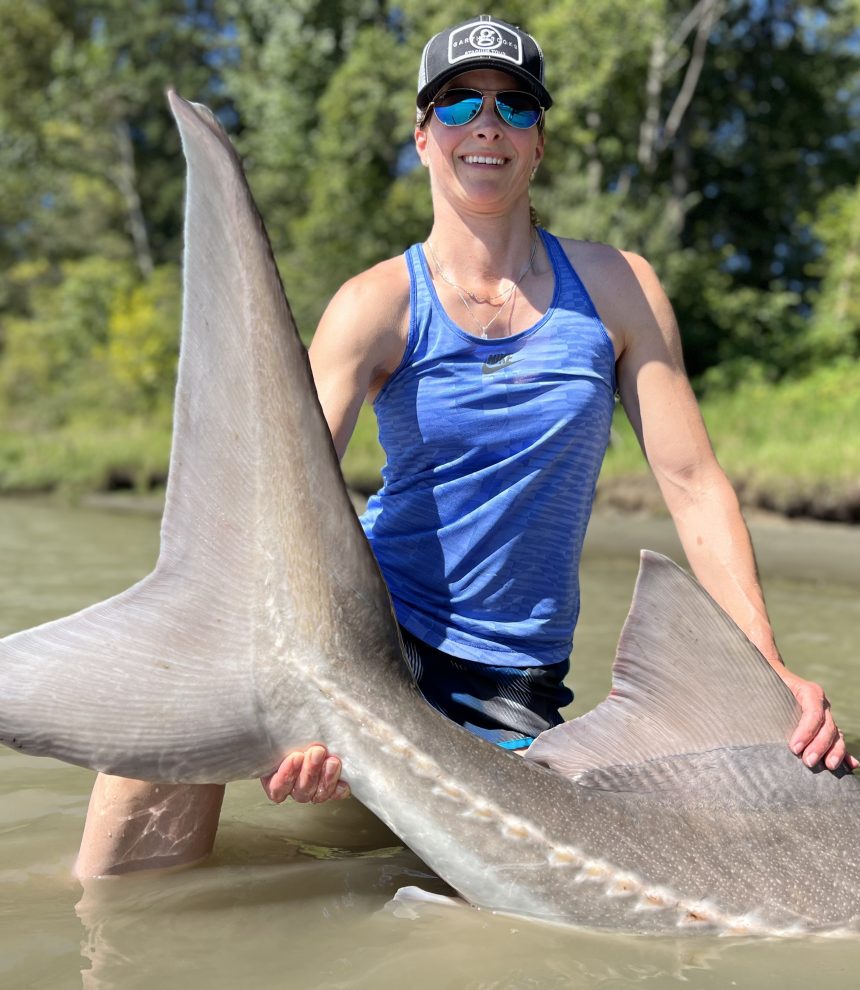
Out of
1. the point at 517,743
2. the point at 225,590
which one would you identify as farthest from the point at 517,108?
the point at 517,743

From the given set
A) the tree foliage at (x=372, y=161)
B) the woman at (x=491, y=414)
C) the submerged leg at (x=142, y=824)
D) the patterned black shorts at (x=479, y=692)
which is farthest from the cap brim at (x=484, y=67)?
the tree foliage at (x=372, y=161)

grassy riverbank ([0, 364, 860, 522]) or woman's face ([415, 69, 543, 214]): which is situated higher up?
woman's face ([415, 69, 543, 214])

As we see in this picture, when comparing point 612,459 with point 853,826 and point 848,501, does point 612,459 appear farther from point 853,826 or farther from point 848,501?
point 853,826

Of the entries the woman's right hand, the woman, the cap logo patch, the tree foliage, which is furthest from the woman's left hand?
the tree foliage

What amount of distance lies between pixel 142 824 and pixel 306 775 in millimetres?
661

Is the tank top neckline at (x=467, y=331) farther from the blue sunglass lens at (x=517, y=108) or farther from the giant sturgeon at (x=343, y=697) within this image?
the giant sturgeon at (x=343, y=697)

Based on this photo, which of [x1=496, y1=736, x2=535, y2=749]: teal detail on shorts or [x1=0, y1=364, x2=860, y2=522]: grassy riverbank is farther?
[x1=0, y1=364, x2=860, y2=522]: grassy riverbank

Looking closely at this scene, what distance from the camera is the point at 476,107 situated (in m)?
2.62

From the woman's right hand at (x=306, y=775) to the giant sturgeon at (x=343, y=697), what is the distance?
24 mm

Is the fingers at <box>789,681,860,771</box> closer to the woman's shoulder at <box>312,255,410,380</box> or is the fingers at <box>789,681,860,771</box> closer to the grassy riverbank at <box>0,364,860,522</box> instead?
the woman's shoulder at <box>312,255,410,380</box>

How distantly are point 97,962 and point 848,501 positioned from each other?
8.31 meters

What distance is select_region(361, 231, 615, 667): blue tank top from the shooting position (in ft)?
8.78

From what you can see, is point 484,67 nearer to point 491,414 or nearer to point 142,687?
point 491,414

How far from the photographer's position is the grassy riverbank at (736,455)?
10.0 meters
